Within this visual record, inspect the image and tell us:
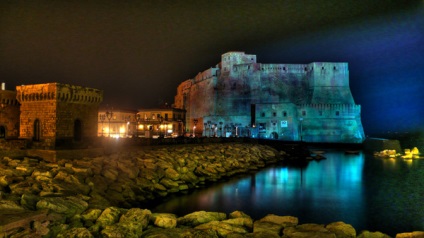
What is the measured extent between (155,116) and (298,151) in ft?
80.0

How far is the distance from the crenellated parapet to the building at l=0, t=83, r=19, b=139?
0.52m

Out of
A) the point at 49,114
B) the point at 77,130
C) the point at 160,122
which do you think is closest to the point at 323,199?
the point at 77,130

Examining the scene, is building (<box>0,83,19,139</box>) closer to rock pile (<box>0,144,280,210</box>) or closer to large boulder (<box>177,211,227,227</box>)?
rock pile (<box>0,144,280,210</box>)

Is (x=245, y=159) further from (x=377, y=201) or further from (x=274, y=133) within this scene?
(x=274, y=133)

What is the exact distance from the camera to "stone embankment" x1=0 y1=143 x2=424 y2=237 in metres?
7.30

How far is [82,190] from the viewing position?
11.2 metres

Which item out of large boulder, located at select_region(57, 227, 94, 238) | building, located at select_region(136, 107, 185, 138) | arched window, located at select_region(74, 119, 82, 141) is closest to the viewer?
large boulder, located at select_region(57, 227, 94, 238)

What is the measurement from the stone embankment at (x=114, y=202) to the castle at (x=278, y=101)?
2789 cm

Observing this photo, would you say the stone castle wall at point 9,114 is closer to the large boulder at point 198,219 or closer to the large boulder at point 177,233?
the large boulder at point 198,219

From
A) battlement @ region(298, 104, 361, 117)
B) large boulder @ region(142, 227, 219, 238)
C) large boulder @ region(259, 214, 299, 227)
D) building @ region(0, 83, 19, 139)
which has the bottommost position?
large boulder @ region(259, 214, 299, 227)

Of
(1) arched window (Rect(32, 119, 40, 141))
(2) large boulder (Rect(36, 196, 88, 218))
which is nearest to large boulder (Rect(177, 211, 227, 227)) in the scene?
(2) large boulder (Rect(36, 196, 88, 218))

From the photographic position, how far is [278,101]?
51188mm

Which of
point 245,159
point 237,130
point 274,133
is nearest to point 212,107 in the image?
point 237,130

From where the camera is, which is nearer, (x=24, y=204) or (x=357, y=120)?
(x=24, y=204)
